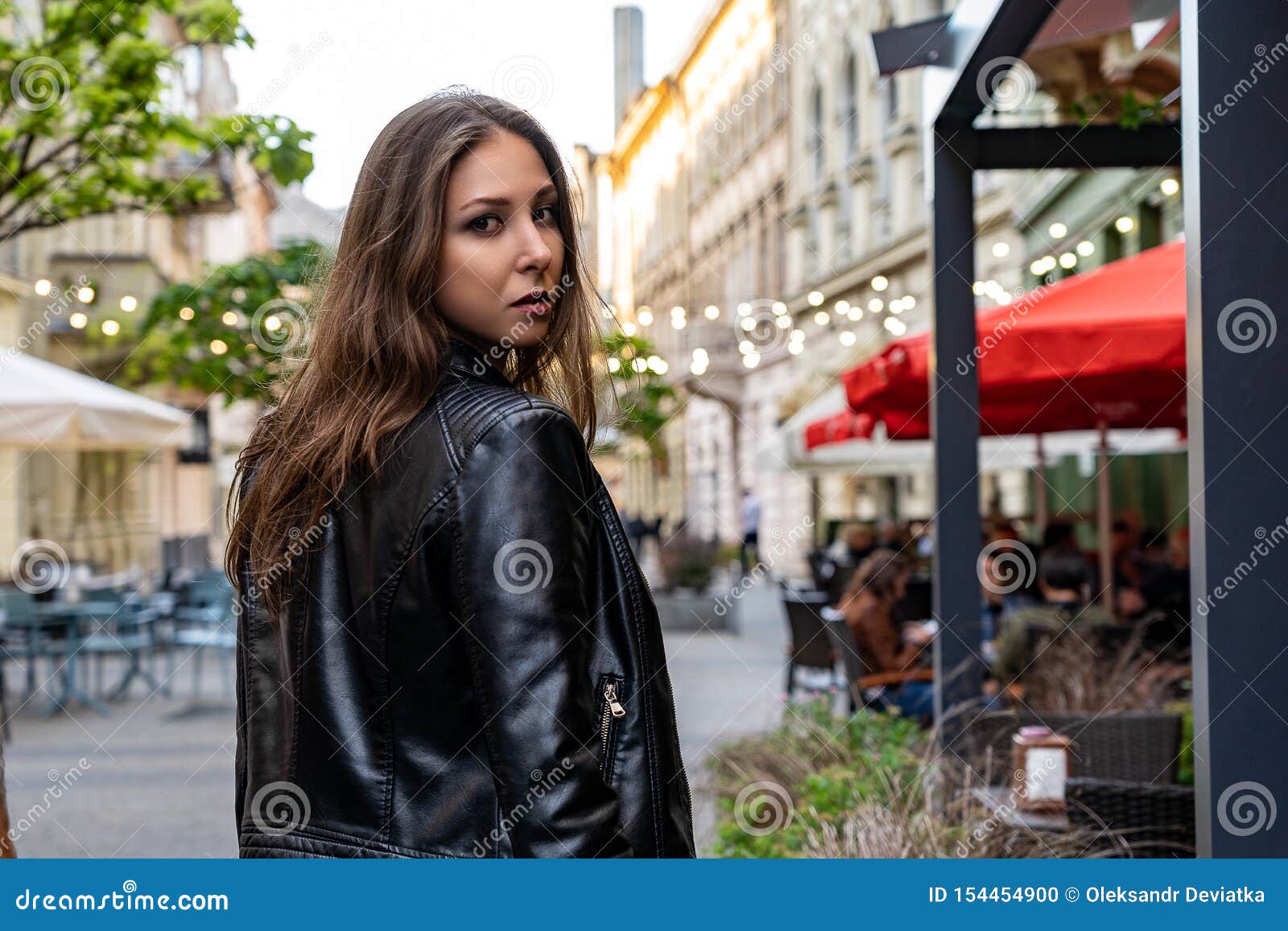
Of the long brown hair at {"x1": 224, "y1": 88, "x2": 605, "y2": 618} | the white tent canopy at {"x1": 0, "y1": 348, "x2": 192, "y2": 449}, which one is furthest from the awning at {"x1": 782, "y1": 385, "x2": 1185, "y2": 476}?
the long brown hair at {"x1": 224, "y1": 88, "x2": 605, "y2": 618}

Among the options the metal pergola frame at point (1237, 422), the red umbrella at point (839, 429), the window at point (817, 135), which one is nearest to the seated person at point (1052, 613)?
the red umbrella at point (839, 429)

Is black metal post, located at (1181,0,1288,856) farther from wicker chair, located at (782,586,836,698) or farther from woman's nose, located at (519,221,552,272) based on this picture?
wicker chair, located at (782,586,836,698)

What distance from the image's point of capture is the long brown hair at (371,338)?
5.03ft

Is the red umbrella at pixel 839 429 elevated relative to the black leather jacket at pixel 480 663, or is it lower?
elevated

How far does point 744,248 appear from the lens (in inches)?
1563

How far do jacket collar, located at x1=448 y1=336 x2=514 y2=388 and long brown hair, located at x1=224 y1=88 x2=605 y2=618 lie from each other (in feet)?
0.04

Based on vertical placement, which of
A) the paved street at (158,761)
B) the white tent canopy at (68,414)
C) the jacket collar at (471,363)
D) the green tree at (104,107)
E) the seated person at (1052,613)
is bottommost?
the paved street at (158,761)

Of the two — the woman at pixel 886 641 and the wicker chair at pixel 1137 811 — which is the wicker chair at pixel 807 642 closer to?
the woman at pixel 886 641

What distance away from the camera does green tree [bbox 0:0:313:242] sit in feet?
25.5

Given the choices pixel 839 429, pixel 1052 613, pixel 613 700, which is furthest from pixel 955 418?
pixel 839 429

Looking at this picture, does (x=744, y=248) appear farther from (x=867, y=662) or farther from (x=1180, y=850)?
(x=1180, y=850)

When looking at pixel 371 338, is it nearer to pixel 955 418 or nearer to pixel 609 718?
pixel 609 718

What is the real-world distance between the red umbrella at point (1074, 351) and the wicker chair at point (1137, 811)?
6.34 feet
